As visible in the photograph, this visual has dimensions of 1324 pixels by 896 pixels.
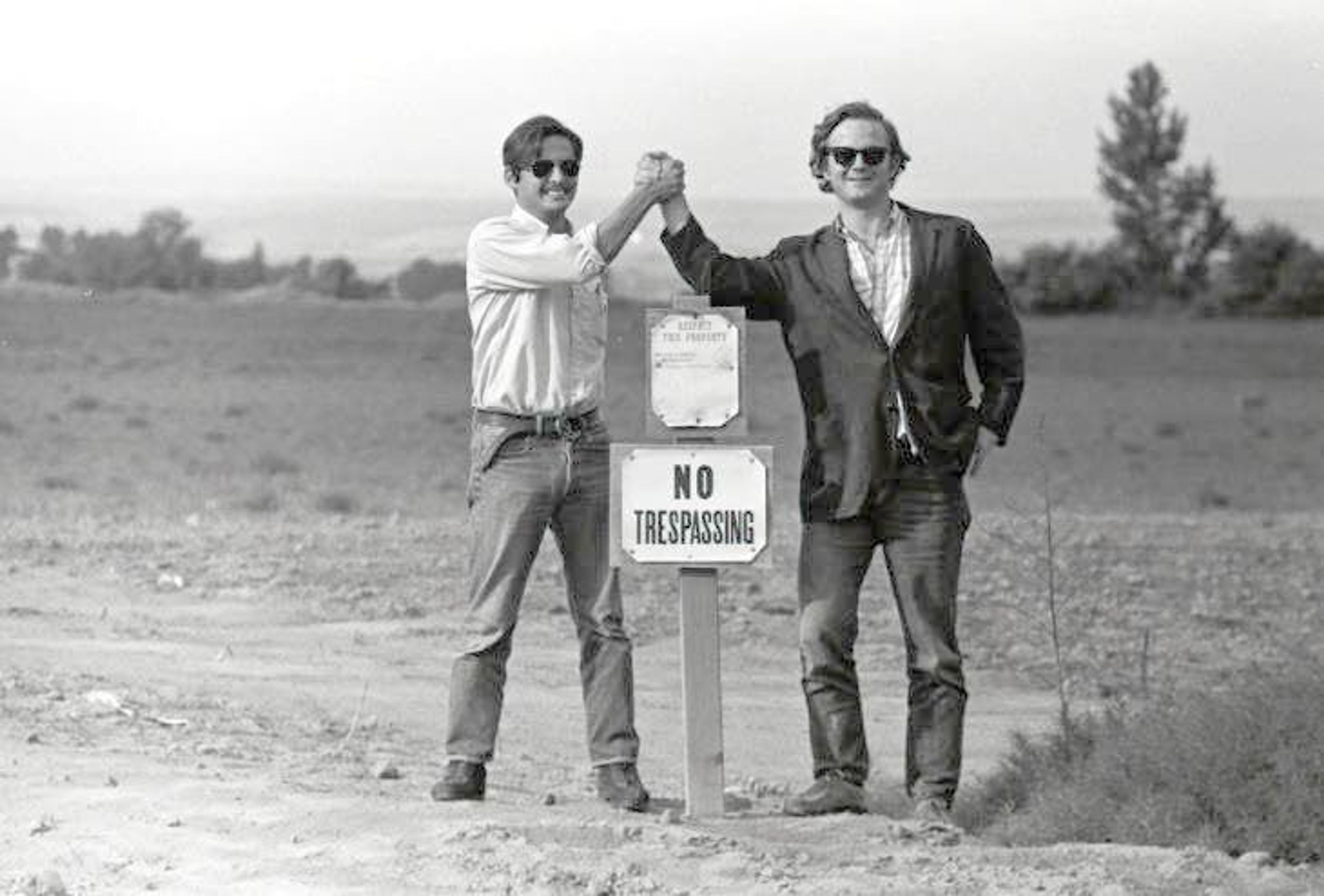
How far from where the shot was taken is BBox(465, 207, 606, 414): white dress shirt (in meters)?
7.70

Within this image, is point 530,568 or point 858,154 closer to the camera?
point 858,154

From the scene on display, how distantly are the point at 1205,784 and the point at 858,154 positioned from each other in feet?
6.66

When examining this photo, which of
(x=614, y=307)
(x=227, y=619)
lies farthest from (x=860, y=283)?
(x=614, y=307)

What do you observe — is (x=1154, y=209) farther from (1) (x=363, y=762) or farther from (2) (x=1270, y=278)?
(1) (x=363, y=762)

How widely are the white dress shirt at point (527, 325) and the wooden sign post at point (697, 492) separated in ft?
0.58

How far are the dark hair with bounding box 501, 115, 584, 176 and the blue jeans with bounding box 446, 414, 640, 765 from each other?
0.74 metres

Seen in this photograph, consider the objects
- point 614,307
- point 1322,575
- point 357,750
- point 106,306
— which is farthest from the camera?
point 106,306

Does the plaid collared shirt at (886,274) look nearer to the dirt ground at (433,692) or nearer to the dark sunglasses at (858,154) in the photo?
the dark sunglasses at (858,154)

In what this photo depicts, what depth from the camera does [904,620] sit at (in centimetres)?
791

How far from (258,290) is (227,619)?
5944 cm

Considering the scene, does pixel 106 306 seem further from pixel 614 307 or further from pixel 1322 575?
pixel 1322 575

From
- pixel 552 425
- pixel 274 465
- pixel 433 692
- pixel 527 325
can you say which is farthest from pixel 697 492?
pixel 274 465

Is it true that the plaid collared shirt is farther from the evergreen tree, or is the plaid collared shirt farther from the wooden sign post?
the evergreen tree

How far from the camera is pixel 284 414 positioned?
145ft
